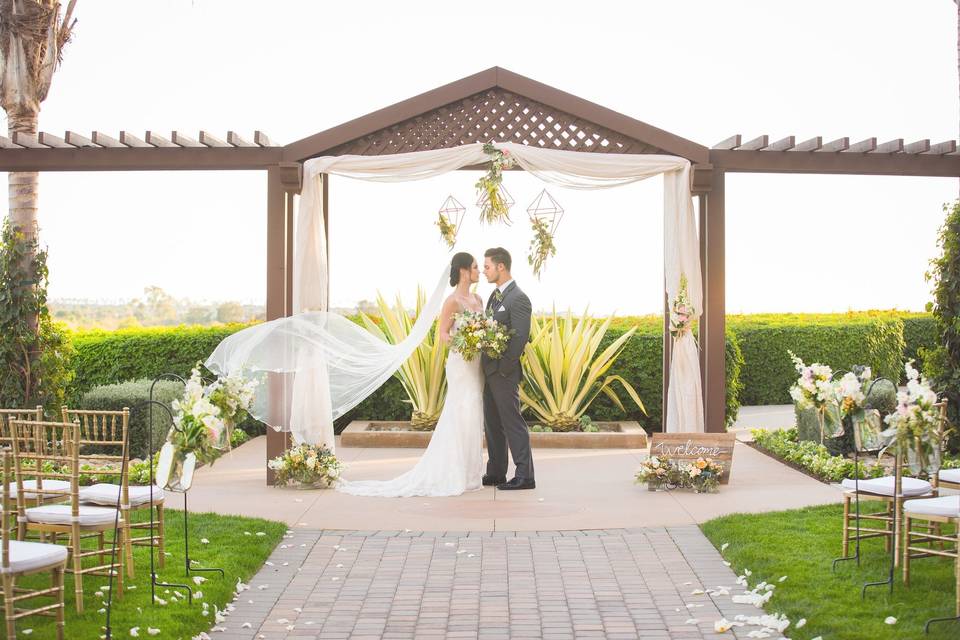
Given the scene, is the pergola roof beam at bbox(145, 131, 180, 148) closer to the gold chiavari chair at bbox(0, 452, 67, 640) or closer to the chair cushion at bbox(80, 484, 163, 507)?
the chair cushion at bbox(80, 484, 163, 507)

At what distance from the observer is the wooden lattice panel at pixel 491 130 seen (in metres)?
8.73

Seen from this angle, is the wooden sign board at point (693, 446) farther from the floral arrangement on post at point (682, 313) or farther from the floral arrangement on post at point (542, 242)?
the floral arrangement on post at point (542, 242)

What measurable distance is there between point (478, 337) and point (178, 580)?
10.6 ft

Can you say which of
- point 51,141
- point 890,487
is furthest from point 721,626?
point 51,141

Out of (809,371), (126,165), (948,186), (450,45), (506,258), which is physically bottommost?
(809,371)

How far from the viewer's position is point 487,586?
5.38 metres

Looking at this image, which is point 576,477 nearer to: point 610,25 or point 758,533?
point 758,533

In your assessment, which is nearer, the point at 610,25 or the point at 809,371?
the point at 809,371

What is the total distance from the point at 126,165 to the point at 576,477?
4684 mm

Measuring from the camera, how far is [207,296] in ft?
92.5

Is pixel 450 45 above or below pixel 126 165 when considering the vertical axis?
above

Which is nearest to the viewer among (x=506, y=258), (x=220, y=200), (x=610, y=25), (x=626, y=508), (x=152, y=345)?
(x=626, y=508)

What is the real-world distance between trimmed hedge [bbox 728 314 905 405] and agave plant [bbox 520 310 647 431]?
3952 millimetres

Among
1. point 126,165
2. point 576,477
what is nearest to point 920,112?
point 576,477
